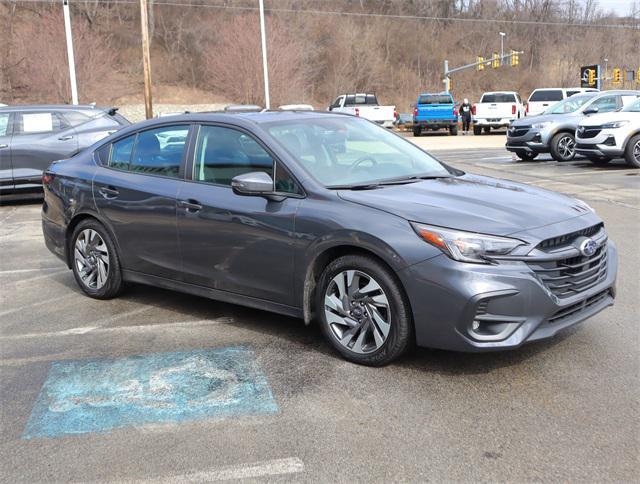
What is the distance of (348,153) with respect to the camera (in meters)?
5.23

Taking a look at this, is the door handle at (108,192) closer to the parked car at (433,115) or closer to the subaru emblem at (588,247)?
the subaru emblem at (588,247)

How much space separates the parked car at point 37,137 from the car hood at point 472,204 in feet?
29.0

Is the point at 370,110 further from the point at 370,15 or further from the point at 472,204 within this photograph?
the point at 370,15

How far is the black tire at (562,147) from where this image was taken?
58.6 ft

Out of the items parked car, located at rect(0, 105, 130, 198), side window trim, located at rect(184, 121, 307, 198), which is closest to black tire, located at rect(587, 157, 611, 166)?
parked car, located at rect(0, 105, 130, 198)

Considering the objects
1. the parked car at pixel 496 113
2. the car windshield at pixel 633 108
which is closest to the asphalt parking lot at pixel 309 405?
the car windshield at pixel 633 108

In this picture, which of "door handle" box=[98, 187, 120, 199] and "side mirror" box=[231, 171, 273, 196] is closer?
"side mirror" box=[231, 171, 273, 196]

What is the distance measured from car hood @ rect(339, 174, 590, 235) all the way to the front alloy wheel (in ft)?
1.57

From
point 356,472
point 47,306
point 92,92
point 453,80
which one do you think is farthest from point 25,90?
point 356,472

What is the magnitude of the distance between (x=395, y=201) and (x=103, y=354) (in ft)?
7.31

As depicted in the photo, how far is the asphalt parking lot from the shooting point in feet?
10.8

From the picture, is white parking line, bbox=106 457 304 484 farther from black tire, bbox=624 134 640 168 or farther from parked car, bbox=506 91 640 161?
parked car, bbox=506 91 640 161

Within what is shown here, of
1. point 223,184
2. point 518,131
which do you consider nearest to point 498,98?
point 518,131

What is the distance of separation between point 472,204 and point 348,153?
1.14m
